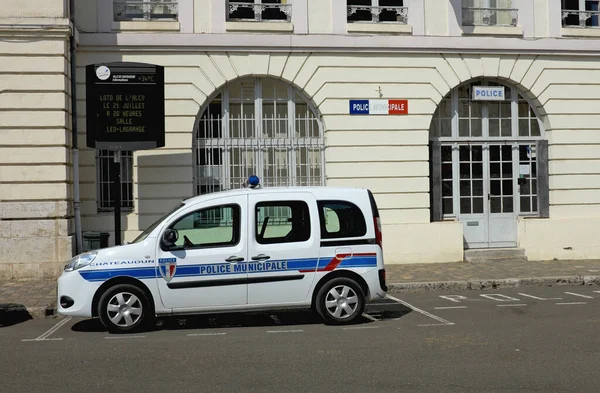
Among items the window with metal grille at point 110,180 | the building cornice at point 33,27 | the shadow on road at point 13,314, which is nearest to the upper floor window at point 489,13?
the window with metal grille at point 110,180

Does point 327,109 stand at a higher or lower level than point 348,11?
lower

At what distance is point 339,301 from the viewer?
932 centimetres

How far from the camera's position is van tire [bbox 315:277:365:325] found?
929 cm

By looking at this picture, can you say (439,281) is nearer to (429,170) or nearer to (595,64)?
(429,170)

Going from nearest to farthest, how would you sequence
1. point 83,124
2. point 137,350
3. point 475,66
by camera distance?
point 137,350 < point 83,124 < point 475,66

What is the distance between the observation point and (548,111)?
649 inches

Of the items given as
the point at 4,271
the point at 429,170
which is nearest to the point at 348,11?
the point at 429,170

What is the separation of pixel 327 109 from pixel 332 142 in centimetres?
72

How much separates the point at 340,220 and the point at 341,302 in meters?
1.05

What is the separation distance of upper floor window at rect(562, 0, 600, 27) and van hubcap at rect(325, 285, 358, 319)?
10.5 m

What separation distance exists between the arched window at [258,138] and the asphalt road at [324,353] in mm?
5715

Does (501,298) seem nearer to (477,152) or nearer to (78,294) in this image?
(477,152)

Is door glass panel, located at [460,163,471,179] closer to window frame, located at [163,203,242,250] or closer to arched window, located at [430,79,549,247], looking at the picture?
arched window, located at [430,79,549,247]

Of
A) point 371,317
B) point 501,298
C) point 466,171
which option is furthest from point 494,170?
point 371,317
